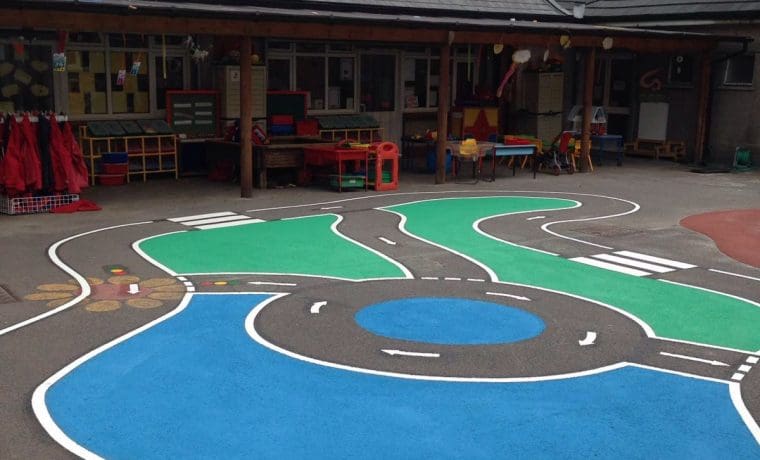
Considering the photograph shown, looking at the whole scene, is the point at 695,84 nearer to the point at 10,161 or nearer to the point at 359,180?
the point at 359,180

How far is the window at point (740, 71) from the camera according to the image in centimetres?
2272

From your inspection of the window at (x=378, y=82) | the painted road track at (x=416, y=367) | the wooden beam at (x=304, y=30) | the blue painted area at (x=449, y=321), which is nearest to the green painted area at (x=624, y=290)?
the painted road track at (x=416, y=367)

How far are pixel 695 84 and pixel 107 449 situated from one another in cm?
2182

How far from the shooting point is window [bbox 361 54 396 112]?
76.0ft

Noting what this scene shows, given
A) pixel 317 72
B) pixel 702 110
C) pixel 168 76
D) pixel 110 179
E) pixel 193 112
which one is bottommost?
pixel 110 179

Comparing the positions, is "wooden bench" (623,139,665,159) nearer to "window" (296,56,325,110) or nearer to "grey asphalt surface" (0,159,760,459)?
"grey asphalt surface" (0,159,760,459)

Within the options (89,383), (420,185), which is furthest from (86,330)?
(420,185)

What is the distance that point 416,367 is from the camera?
7.48 meters

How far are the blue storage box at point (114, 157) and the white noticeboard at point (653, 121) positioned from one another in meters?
15.1

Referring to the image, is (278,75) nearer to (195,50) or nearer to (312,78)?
(312,78)

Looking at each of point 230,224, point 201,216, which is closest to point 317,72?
point 201,216

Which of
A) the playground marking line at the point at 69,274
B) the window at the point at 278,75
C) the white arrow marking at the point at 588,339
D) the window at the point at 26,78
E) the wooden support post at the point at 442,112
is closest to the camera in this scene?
the white arrow marking at the point at 588,339

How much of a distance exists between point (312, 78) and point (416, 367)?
51.4 ft

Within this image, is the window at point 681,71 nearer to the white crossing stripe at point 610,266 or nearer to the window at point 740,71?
the window at point 740,71
